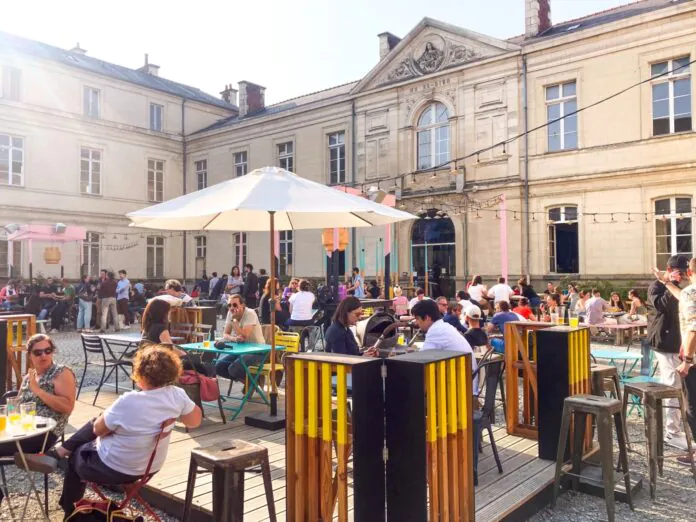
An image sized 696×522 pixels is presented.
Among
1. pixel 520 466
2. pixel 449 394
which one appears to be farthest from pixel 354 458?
pixel 520 466

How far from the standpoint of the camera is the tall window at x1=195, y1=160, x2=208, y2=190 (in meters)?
26.4


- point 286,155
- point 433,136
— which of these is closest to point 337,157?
point 286,155

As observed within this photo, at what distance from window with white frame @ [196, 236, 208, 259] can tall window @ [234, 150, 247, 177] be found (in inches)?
145

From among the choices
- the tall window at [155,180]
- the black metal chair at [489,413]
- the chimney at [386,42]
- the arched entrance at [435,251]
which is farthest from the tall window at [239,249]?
the black metal chair at [489,413]

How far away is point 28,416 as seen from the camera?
3258 mm

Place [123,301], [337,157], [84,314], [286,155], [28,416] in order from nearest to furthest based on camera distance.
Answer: [28,416], [84,314], [123,301], [337,157], [286,155]

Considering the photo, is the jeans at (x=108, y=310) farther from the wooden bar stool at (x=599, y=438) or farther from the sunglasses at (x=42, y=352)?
the wooden bar stool at (x=599, y=438)

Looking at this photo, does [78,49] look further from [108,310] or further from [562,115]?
[562,115]

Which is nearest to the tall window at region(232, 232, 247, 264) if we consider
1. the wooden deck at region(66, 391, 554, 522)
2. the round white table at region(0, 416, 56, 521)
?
the wooden deck at region(66, 391, 554, 522)

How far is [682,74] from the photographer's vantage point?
14469mm

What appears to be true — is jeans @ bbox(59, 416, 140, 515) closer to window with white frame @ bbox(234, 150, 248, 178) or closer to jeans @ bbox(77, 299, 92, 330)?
jeans @ bbox(77, 299, 92, 330)

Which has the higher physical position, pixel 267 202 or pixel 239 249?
pixel 239 249

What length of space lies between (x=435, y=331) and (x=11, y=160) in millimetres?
22475

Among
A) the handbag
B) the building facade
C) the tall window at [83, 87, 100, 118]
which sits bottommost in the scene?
the handbag
